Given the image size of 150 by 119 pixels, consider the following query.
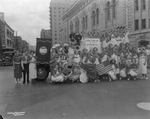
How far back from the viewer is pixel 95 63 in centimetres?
1141

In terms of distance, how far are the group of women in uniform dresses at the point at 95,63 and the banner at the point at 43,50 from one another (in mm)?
399

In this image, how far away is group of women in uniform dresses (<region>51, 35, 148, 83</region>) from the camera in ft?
35.7

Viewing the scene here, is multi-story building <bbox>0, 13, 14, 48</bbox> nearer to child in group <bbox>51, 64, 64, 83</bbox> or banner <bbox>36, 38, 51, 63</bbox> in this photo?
banner <bbox>36, 38, 51, 63</bbox>

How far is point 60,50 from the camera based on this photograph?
11344 mm

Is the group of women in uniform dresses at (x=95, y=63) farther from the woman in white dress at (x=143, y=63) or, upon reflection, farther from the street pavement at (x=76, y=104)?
the street pavement at (x=76, y=104)

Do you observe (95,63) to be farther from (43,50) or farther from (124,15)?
(124,15)

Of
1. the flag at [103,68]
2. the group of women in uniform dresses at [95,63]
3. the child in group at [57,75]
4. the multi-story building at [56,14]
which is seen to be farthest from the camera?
the multi-story building at [56,14]

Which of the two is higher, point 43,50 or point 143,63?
point 43,50

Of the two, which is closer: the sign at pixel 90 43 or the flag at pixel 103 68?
the flag at pixel 103 68

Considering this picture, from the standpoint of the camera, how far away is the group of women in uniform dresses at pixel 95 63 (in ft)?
35.7

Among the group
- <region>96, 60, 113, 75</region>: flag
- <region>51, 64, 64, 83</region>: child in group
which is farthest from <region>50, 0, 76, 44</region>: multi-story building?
<region>51, 64, 64, 83</region>: child in group

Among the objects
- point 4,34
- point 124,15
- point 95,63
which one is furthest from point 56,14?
point 95,63

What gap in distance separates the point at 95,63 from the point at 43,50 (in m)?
2.93

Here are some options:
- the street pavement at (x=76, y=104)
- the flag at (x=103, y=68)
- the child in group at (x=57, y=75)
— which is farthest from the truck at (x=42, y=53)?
the street pavement at (x=76, y=104)
